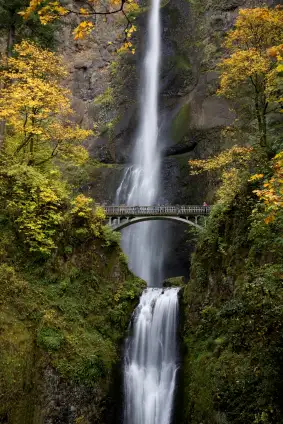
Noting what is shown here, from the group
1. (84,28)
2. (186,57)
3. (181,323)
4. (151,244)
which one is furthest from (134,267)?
(84,28)

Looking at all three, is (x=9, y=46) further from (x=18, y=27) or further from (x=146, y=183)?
(x=146, y=183)

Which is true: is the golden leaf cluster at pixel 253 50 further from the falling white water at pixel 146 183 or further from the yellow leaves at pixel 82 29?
the falling white water at pixel 146 183

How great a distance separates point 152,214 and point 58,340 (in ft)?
57.2

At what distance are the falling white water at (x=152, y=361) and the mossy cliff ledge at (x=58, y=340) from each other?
87cm

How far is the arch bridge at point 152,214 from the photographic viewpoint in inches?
1124

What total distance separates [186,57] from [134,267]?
2532cm

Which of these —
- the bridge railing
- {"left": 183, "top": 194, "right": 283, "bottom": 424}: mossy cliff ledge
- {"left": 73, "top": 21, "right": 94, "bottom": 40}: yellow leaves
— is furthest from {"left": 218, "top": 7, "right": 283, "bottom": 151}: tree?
the bridge railing

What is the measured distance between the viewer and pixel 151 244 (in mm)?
34062

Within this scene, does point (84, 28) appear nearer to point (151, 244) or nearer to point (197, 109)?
point (151, 244)

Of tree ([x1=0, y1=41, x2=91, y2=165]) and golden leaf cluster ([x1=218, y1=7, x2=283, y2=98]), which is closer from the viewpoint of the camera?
tree ([x1=0, y1=41, x2=91, y2=165])

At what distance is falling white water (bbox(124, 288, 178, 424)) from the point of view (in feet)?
45.4

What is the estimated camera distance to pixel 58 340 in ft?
40.5

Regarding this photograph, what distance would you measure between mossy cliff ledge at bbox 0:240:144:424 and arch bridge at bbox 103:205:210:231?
12.2 meters

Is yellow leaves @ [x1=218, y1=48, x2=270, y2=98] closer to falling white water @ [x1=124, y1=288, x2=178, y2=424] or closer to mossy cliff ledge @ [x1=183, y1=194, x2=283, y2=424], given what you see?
mossy cliff ledge @ [x1=183, y1=194, x2=283, y2=424]
